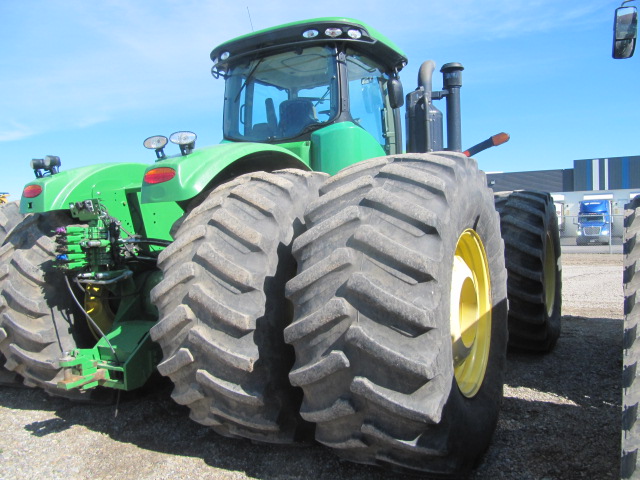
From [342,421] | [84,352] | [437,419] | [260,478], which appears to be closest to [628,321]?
[437,419]

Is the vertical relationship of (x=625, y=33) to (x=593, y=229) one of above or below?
above

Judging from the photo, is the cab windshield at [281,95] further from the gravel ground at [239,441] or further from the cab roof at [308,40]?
the gravel ground at [239,441]

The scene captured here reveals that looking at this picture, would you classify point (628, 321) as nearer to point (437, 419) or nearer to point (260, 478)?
point (437, 419)

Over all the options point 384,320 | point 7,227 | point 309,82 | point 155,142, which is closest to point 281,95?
point 309,82

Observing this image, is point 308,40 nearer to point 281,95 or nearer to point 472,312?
point 281,95

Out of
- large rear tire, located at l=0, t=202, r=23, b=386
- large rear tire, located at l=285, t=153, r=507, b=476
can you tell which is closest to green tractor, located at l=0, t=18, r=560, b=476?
large rear tire, located at l=285, t=153, r=507, b=476

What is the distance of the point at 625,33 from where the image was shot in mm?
3182

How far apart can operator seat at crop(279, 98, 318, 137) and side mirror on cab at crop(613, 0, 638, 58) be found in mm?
1904

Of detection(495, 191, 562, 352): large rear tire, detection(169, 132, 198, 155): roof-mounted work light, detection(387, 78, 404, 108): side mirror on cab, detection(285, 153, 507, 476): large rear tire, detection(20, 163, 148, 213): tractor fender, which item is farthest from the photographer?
detection(495, 191, 562, 352): large rear tire

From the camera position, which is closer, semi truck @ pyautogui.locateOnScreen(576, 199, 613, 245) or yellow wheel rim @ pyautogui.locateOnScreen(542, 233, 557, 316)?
yellow wheel rim @ pyautogui.locateOnScreen(542, 233, 557, 316)

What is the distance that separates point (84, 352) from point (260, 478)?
1.22 metres

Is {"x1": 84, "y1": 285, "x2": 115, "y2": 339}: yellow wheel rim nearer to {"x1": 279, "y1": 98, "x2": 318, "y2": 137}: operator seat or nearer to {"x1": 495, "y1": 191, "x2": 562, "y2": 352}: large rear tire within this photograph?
{"x1": 279, "y1": 98, "x2": 318, "y2": 137}: operator seat

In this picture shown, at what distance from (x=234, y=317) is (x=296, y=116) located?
2.14 m

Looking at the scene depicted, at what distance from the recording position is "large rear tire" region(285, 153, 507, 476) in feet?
6.37
